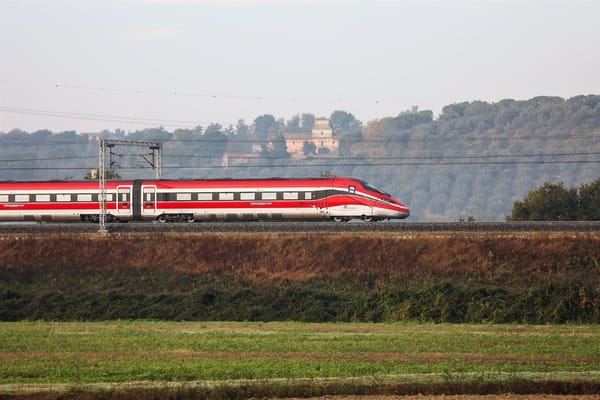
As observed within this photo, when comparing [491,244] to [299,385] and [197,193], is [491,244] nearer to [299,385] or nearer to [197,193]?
[197,193]

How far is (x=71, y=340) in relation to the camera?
38.8m

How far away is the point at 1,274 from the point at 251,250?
45.7 ft

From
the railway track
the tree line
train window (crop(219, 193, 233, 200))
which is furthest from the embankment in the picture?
the tree line

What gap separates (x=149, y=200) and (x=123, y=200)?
6.10 feet

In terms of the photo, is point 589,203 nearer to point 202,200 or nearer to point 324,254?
point 202,200

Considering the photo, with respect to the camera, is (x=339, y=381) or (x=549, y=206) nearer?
(x=339, y=381)

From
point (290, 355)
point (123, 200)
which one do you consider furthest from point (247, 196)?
point (290, 355)

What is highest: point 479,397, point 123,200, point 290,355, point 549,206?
point 123,200

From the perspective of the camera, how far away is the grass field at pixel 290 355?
2983 centimetres

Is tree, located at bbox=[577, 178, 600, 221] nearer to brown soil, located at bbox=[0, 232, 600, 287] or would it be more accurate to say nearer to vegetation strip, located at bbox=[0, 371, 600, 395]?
brown soil, located at bbox=[0, 232, 600, 287]

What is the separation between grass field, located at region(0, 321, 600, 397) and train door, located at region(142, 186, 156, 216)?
2578 centimetres

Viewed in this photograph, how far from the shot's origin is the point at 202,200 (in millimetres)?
68500

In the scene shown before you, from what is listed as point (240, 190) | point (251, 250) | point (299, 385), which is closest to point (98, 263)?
point (251, 250)

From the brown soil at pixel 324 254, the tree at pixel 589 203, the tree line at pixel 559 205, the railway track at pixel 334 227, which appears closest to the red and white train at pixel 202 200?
the railway track at pixel 334 227
